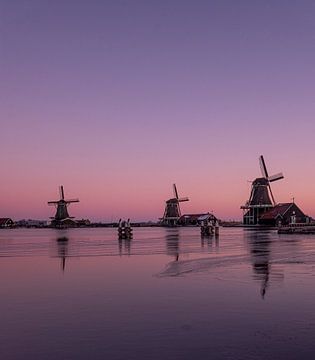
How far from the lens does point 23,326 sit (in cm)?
1269

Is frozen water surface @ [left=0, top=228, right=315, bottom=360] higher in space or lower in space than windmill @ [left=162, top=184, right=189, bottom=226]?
lower

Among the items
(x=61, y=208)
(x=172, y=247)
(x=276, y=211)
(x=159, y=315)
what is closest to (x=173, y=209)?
(x=61, y=208)

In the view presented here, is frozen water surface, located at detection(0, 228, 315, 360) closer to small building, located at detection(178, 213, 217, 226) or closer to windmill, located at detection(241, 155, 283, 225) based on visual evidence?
windmill, located at detection(241, 155, 283, 225)

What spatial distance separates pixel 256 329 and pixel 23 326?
6021mm

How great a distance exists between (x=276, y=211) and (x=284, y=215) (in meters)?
4.02

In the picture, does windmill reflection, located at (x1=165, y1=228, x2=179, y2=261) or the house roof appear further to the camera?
the house roof

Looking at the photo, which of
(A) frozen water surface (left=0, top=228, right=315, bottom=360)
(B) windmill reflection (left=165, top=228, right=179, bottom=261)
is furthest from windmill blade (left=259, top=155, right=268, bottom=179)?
(A) frozen water surface (left=0, top=228, right=315, bottom=360)

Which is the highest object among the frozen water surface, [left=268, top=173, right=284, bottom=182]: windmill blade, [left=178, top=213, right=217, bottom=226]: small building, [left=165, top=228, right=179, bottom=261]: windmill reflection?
[left=268, top=173, right=284, bottom=182]: windmill blade

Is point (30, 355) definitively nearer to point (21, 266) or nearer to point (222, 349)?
point (222, 349)

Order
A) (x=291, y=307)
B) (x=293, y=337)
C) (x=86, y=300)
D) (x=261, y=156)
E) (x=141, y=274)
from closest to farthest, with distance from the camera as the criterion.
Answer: (x=293, y=337)
(x=291, y=307)
(x=86, y=300)
(x=141, y=274)
(x=261, y=156)

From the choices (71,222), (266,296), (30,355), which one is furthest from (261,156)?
(30,355)

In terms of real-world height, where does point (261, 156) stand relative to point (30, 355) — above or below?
above

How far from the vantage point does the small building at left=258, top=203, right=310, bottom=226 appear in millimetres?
119188

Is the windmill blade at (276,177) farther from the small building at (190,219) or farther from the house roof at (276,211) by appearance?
the small building at (190,219)
